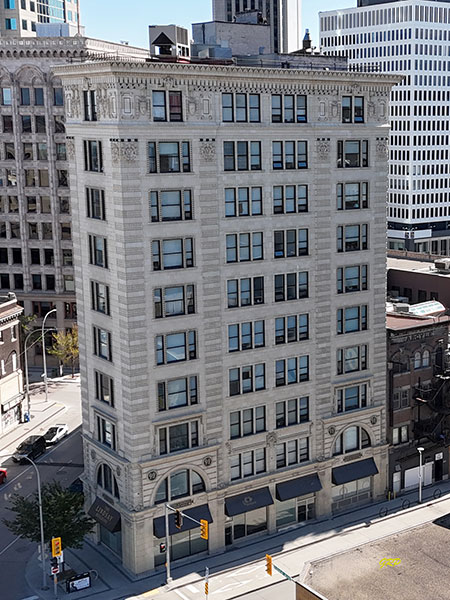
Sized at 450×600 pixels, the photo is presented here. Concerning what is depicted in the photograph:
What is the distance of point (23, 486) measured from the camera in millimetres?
75812

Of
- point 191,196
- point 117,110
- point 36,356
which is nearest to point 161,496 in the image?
point 191,196

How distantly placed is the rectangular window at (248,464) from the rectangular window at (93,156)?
2389cm

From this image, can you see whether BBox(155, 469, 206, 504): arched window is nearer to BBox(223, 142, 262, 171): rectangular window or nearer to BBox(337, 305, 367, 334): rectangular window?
BBox(337, 305, 367, 334): rectangular window

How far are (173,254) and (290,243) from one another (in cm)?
1026

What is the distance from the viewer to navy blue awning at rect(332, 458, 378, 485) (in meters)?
68.2

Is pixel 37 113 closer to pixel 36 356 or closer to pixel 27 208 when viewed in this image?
pixel 27 208

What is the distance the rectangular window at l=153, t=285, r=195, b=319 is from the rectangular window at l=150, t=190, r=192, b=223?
4.95 meters

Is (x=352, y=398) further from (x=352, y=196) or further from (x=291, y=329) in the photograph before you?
(x=352, y=196)

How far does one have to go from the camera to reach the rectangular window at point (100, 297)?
2338 inches

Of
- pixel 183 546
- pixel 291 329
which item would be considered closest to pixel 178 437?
pixel 183 546

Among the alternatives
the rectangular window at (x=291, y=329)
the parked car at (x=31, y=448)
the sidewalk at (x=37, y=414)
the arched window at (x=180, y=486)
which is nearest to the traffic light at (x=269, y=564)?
the arched window at (x=180, y=486)

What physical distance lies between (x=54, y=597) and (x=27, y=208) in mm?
63482

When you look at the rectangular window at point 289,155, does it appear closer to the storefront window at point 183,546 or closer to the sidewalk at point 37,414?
the storefront window at point 183,546

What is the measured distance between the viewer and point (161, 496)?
60.1m
